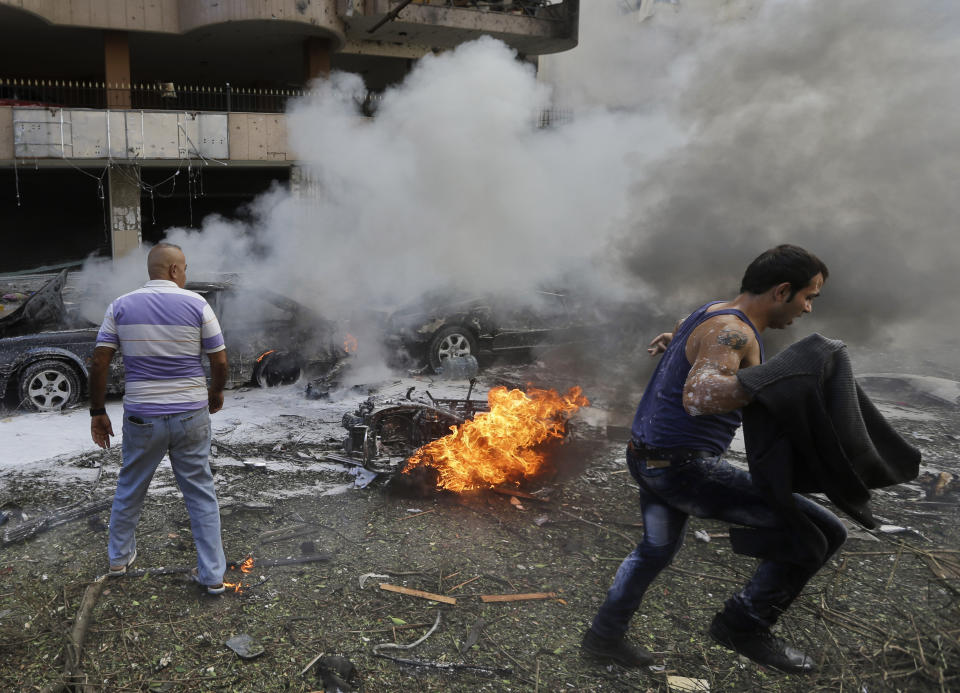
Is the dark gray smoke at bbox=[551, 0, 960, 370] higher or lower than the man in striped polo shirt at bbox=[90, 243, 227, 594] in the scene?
higher

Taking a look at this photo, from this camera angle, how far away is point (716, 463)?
114 inches

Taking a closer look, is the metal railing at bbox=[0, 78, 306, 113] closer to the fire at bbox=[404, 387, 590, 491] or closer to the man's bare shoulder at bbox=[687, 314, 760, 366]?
the fire at bbox=[404, 387, 590, 491]

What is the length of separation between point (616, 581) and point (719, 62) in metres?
7.67

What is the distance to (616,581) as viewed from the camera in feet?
10.2

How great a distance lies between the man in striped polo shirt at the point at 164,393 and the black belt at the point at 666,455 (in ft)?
7.50

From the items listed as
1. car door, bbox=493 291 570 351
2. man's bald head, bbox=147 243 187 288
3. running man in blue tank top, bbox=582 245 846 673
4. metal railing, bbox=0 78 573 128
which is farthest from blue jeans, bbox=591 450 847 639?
metal railing, bbox=0 78 573 128

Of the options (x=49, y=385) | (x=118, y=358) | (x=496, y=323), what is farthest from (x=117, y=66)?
(x=496, y=323)

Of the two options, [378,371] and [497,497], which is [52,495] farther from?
[378,371]

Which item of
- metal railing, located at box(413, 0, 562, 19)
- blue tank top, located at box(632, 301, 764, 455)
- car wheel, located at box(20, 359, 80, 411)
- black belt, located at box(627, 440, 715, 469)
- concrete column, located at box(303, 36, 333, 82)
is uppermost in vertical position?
metal railing, located at box(413, 0, 562, 19)

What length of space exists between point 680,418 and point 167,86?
639 inches

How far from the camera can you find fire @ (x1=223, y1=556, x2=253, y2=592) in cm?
367

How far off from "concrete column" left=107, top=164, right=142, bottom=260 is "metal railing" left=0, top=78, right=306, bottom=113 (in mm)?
1580

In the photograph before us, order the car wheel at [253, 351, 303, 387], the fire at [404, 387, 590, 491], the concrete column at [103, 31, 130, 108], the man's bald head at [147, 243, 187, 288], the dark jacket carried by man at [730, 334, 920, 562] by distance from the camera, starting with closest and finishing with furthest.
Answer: the dark jacket carried by man at [730, 334, 920, 562], the man's bald head at [147, 243, 187, 288], the fire at [404, 387, 590, 491], the car wheel at [253, 351, 303, 387], the concrete column at [103, 31, 130, 108]

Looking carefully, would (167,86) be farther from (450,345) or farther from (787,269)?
(787,269)
